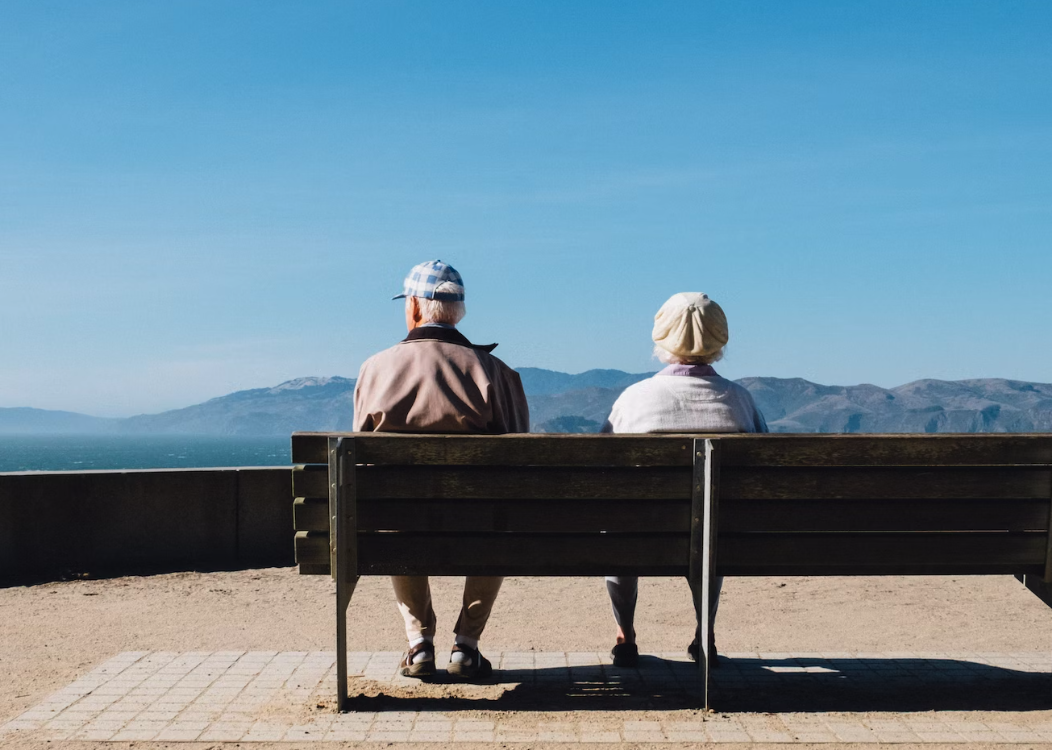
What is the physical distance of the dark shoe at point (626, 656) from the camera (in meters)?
5.10

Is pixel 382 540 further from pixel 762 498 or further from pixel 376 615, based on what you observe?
pixel 376 615

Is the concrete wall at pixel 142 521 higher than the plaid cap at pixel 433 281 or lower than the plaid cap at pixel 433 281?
lower

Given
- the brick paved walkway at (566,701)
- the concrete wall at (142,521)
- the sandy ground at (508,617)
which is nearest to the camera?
the brick paved walkway at (566,701)


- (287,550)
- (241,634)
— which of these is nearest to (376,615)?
(241,634)

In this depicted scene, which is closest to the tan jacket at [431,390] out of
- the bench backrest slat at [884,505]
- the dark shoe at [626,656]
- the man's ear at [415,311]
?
A: the man's ear at [415,311]

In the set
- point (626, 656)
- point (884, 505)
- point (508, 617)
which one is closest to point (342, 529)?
point (626, 656)

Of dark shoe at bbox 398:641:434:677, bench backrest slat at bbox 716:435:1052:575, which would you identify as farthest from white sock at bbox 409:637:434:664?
bench backrest slat at bbox 716:435:1052:575

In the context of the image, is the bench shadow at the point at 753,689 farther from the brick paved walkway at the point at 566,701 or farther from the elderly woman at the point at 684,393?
the elderly woman at the point at 684,393

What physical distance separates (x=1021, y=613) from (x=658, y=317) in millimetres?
3542

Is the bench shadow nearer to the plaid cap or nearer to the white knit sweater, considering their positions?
the white knit sweater

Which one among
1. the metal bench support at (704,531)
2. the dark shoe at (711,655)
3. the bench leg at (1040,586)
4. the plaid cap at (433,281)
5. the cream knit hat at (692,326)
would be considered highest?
the plaid cap at (433,281)

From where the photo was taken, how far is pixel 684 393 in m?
4.90

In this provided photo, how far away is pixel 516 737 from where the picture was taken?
399 cm

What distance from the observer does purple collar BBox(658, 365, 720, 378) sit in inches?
195
